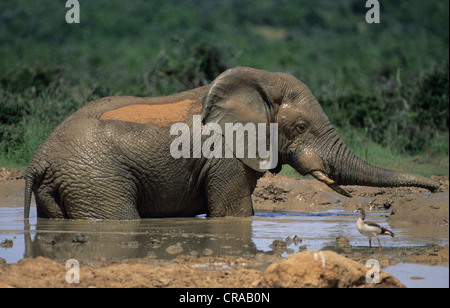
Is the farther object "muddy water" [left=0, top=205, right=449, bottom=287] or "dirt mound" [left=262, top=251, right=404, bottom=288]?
"muddy water" [left=0, top=205, right=449, bottom=287]

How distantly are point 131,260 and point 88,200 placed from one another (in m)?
2.12

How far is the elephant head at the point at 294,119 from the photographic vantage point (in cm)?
855

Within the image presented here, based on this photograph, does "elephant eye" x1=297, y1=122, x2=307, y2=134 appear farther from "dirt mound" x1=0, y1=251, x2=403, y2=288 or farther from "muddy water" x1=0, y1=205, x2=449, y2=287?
"dirt mound" x1=0, y1=251, x2=403, y2=288

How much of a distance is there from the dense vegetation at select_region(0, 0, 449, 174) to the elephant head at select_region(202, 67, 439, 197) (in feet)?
15.8

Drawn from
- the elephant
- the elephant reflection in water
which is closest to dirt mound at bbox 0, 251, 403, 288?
the elephant reflection in water

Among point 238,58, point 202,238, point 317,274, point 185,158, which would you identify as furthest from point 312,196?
point 238,58

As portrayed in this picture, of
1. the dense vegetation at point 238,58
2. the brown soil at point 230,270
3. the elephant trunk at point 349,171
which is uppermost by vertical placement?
the dense vegetation at point 238,58

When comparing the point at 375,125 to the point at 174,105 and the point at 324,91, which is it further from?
the point at 174,105

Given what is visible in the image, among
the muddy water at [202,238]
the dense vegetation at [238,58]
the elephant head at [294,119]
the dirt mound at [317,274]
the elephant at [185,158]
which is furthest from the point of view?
the dense vegetation at [238,58]

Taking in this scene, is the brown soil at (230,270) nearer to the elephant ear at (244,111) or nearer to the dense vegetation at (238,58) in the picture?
the elephant ear at (244,111)

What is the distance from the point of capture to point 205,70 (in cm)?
1781

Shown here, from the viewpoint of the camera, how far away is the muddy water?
6.48 metres

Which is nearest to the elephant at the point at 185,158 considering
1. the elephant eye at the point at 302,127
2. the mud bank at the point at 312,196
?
the elephant eye at the point at 302,127

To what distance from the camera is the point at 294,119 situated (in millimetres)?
8648
